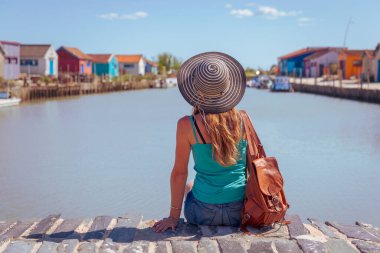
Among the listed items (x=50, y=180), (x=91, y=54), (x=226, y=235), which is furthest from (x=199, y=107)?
(x=91, y=54)

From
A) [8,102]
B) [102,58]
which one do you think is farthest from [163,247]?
[102,58]

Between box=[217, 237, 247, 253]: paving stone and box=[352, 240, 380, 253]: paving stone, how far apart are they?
70 cm

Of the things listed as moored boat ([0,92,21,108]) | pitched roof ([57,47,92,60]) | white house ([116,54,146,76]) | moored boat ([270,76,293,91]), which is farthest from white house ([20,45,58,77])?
white house ([116,54,146,76])

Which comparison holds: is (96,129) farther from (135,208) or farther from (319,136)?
(135,208)

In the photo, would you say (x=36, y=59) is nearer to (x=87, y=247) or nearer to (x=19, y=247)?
(x=19, y=247)

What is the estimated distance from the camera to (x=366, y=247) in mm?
3383

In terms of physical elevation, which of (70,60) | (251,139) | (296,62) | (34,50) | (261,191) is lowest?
(261,191)

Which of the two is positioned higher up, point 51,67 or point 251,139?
point 51,67

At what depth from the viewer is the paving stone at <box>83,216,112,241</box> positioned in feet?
11.6

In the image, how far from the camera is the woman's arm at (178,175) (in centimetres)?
346

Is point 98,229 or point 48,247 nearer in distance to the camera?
point 48,247

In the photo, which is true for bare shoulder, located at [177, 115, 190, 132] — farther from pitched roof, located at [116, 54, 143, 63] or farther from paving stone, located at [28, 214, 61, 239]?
pitched roof, located at [116, 54, 143, 63]

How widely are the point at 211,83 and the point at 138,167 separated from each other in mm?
7722

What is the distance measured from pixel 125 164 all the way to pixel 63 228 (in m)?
7.60
